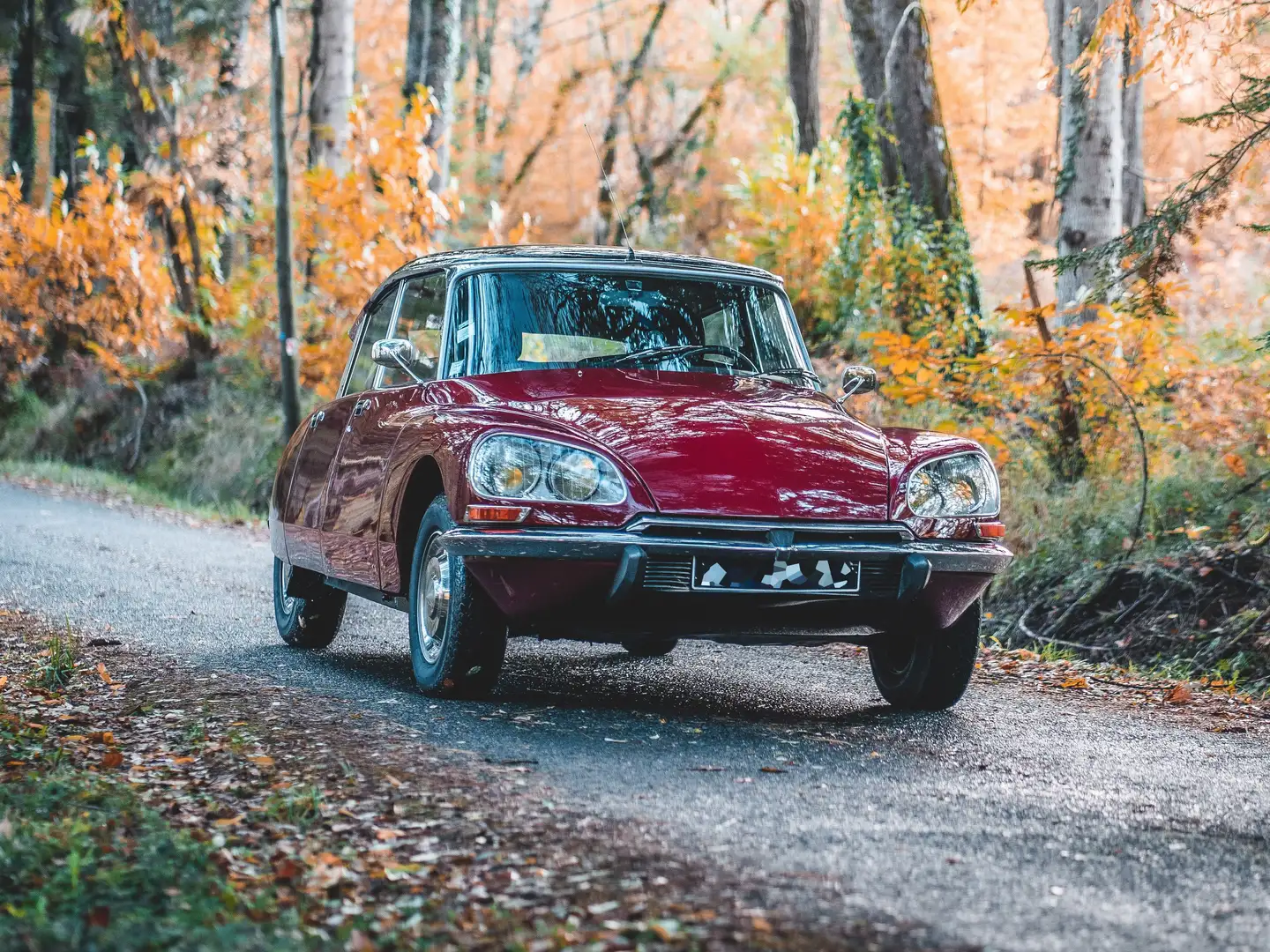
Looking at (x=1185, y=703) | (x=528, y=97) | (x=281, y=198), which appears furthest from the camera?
(x=528, y=97)

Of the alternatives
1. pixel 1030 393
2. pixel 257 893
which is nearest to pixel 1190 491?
pixel 1030 393

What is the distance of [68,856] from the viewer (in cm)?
366

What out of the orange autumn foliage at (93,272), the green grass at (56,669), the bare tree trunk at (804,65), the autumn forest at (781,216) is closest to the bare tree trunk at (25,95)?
the autumn forest at (781,216)

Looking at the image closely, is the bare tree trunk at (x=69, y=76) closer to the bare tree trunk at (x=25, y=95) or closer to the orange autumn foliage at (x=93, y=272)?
the bare tree trunk at (x=25, y=95)

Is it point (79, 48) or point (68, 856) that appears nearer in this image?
point (68, 856)

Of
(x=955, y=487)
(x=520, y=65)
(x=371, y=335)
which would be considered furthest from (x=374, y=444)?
(x=520, y=65)

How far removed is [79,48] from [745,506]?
31788mm

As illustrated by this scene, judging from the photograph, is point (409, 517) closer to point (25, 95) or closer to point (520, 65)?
point (25, 95)

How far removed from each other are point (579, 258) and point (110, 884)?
4.02 meters

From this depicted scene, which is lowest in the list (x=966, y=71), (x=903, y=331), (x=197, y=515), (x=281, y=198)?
(x=197, y=515)

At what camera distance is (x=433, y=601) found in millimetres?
6184

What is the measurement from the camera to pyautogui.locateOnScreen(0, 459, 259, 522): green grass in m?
17.9

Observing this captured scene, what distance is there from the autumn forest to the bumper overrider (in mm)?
2836

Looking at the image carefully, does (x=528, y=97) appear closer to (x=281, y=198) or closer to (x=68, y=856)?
(x=281, y=198)
